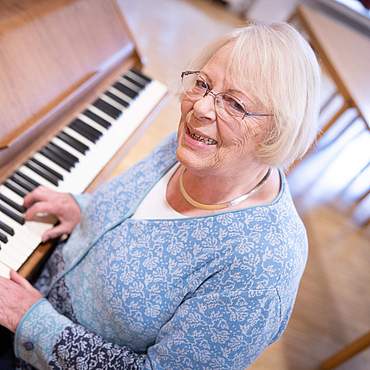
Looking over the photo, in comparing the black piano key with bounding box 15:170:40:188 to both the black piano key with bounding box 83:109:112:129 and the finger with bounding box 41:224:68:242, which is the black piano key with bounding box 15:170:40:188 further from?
the black piano key with bounding box 83:109:112:129

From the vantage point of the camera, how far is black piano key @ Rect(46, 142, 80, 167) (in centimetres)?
116

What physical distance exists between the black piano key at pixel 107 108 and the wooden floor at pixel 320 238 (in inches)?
9.5

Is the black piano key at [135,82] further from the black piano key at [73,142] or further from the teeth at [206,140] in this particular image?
the teeth at [206,140]

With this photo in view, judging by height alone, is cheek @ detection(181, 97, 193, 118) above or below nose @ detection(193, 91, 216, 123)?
below

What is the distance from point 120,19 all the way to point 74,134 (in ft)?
1.81

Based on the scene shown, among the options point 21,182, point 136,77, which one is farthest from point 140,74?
point 21,182

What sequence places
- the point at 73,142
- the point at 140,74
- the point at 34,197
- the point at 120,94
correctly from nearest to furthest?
the point at 34,197 < the point at 73,142 < the point at 120,94 < the point at 140,74

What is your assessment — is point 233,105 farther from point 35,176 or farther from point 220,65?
point 35,176

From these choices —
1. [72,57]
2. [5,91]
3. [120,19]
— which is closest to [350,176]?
[120,19]

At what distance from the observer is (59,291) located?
102 centimetres

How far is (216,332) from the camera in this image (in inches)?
27.3

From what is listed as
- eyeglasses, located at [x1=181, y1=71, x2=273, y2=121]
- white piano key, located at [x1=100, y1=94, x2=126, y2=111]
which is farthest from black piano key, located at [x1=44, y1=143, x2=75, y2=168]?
eyeglasses, located at [x1=181, y1=71, x2=273, y2=121]

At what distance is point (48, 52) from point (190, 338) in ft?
3.13

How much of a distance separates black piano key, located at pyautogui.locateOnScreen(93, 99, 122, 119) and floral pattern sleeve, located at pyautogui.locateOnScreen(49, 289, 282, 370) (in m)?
0.84
